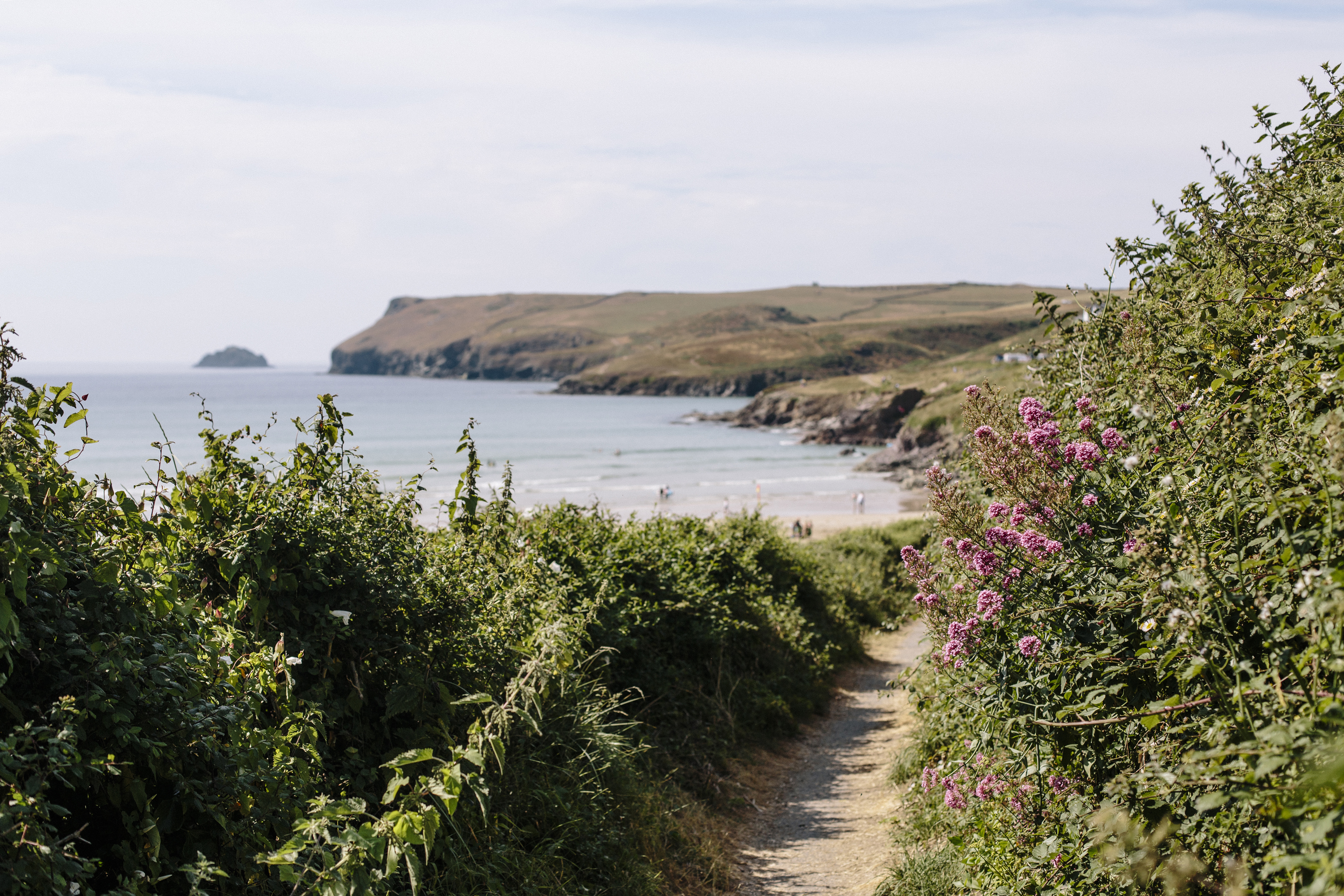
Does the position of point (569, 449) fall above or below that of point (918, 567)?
below

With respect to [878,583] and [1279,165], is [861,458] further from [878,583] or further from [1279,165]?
[1279,165]

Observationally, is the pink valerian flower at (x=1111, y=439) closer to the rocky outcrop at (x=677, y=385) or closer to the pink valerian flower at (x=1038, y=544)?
the pink valerian flower at (x=1038, y=544)

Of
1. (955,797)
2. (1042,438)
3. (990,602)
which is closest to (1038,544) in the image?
(990,602)

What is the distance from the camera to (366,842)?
9.03ft

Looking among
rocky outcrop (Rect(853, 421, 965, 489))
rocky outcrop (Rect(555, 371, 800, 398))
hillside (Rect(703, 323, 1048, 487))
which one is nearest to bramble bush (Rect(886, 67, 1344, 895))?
hillside (Rect(703, 323, 1048, 487))

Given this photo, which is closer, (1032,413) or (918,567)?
(1032,413)

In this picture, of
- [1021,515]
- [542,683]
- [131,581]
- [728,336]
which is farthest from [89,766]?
[728,336]

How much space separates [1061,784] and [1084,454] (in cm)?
144

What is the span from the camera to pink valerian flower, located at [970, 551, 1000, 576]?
12.2 ft

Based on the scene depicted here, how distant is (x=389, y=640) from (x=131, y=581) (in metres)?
1.65

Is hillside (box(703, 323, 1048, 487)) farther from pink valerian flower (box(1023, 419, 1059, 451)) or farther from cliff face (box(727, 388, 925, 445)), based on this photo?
pink valerian flower (box(1023, 419, 1059, 451))

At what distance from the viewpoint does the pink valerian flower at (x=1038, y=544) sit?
3533 mm

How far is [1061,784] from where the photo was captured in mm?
3781

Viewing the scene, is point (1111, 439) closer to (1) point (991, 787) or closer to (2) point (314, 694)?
(1) point (991, 787)
